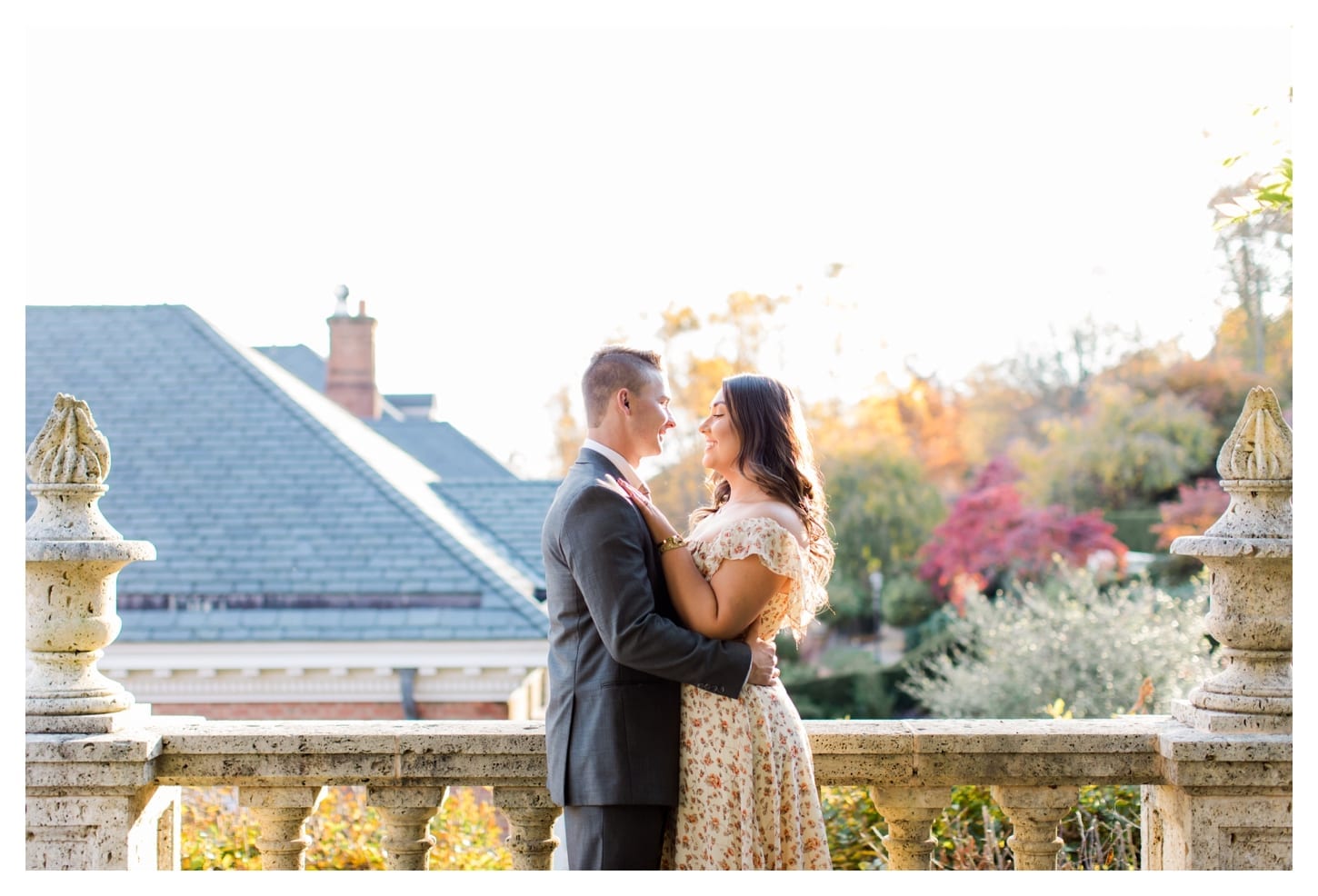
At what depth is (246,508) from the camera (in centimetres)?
1181

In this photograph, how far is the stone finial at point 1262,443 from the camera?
127 inches

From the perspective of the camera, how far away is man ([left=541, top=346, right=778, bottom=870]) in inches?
114

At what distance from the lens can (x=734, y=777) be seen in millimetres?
3029

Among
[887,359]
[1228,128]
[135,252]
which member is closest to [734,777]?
[1228,128]

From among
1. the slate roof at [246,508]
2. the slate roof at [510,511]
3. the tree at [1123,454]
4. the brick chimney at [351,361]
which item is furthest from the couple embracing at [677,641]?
the tree at [1123,454]

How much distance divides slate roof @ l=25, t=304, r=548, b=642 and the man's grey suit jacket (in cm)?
716

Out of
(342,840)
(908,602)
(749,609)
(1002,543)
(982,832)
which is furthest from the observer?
(908,602)

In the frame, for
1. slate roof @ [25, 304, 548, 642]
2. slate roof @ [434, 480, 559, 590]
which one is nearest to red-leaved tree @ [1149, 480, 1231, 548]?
slate roof @ [434, 480, 559, 590]

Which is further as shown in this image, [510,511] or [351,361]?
[351,361]

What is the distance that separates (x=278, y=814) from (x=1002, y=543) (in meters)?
20.5

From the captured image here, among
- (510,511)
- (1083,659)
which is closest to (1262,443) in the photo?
(1083,659)

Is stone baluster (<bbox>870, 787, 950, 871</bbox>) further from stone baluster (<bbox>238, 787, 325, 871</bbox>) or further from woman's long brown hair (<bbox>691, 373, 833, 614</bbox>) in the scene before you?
stone baluster (<bbox>238, 787, 325, 871</bbox>)

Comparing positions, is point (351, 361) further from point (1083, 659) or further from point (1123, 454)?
point (1123, 454)

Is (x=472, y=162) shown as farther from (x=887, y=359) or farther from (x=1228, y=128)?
(x=1228, y=128)
